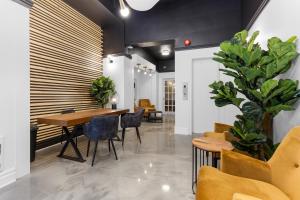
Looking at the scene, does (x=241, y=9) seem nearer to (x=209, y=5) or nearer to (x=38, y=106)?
(x=209, y=5)

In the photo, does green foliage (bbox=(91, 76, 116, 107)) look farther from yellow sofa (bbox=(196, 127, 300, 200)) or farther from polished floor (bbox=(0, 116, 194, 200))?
yellow sofa (bbox=(196, 127, 300, 200))

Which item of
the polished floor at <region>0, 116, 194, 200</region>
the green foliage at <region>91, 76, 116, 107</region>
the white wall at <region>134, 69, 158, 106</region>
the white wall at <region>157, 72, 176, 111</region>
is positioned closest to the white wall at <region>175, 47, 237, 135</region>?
the polished floor at <region>0, 116, 194, 200</region>

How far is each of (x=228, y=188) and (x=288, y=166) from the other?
0.58 meters

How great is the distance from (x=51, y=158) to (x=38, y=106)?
1.26 metres

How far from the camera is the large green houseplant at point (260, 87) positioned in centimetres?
181

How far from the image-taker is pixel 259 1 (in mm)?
3182

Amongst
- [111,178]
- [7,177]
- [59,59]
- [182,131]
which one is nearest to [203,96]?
[182,131]

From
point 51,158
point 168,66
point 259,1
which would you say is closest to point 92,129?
point 51,158

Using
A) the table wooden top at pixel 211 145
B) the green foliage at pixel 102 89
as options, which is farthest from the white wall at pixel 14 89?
the green foliage at pixel 102 89

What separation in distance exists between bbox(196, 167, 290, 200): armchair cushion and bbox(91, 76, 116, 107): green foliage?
15.3ft

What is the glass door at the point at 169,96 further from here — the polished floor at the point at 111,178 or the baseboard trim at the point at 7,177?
the baseboard trim at the point at 7,177

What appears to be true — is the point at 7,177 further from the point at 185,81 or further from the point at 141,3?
the point at 185,81

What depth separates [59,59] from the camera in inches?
177

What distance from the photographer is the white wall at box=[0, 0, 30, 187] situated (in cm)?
237
